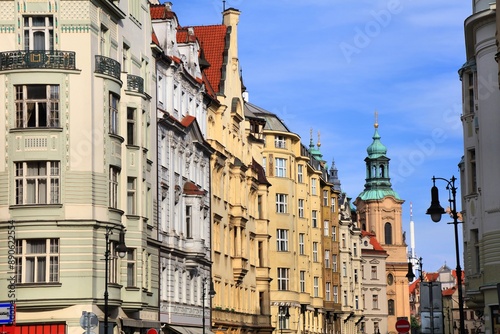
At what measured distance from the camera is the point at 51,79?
44.4 m

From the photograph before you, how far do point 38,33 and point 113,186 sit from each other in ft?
22.1

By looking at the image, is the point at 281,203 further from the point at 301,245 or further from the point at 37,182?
the point at 37,182

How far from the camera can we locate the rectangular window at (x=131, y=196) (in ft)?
160

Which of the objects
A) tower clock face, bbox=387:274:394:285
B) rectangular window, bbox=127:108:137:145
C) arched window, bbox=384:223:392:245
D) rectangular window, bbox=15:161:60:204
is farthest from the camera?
arched window, bbox=384:223:392:245

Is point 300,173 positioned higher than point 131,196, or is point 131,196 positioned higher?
point 300,173

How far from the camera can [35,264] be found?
143 ft

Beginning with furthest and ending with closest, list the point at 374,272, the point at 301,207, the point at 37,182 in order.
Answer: the point at 374,272 < the point at 301,207 < the point at 37,182

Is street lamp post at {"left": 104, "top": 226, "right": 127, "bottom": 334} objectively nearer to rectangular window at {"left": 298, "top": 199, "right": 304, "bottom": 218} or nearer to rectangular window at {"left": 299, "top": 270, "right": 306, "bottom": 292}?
rectangular window at {"left": 299, "top": 270, "right": 306, "bottom": 292}

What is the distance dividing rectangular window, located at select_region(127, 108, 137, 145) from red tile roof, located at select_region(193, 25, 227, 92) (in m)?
25.8

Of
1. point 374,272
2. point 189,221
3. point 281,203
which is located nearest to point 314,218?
point 281,203

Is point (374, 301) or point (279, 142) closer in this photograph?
point (279, 142)

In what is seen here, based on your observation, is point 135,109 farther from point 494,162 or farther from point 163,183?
point 494,162

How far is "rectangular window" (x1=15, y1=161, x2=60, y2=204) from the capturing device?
1737 inches

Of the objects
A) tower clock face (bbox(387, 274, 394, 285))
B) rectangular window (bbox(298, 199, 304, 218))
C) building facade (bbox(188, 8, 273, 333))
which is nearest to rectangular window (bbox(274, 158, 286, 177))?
rectangular window (bbox(298, 199, 304, 218))
